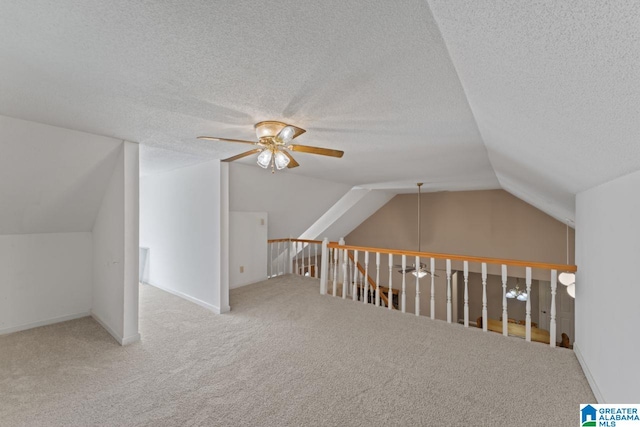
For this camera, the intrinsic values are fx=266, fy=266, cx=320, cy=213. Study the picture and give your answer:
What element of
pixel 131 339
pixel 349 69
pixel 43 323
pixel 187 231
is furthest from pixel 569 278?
pixel 43 323

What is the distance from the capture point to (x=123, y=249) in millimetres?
2641

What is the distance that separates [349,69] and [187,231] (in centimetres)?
345

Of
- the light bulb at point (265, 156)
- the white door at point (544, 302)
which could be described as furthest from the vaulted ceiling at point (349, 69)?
the white door at point (544, 302)

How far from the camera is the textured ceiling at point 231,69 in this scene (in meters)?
0.93

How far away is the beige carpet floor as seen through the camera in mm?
1679

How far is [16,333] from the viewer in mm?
2857

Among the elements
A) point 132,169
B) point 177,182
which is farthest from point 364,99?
point 177,182

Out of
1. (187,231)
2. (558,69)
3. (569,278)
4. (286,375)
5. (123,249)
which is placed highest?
(558,69)

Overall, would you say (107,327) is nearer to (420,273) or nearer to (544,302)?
(420,273)

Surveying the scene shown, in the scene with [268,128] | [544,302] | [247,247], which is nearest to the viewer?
[268,128]

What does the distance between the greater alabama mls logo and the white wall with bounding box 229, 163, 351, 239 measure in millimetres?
3926

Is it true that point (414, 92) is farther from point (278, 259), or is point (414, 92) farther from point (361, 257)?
point (361, 257)

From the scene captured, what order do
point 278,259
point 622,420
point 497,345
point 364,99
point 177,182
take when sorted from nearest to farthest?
point 622,420, point 364,99, point 497,345, point 177,182, point 278,259

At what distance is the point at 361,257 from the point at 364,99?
21.5ft
